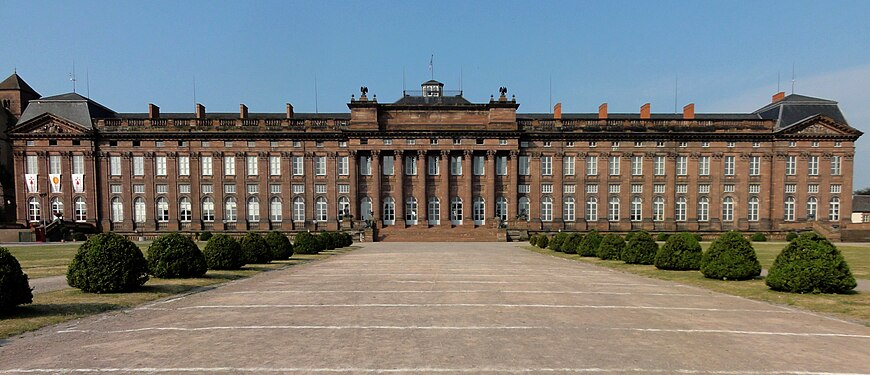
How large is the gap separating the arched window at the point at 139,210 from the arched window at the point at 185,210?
3.96 metres

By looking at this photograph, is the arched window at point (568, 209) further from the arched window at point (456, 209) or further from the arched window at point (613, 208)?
the arched window at point (456, 209)

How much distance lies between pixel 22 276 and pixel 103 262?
2.62 metres

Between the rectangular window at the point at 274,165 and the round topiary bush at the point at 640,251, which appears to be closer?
the round topiary bush at the point at 640,251

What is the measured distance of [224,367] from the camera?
604 centimetres

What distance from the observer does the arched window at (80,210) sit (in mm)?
49625

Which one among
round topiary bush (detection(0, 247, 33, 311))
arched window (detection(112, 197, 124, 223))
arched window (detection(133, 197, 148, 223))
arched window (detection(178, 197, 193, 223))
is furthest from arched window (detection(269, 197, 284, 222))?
round topiary bush (detection(0, 247, 33, 311))

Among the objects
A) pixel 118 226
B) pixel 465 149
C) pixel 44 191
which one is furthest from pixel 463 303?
pixel 44 191

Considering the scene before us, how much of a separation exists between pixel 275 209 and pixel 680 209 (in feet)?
148

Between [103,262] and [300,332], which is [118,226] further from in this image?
[300,332]

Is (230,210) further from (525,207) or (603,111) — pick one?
(603,111)

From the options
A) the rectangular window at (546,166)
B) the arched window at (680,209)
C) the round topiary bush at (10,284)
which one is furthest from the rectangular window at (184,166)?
the arched window at (680,209)

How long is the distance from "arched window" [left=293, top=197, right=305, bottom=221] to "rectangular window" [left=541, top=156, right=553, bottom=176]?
27.1m

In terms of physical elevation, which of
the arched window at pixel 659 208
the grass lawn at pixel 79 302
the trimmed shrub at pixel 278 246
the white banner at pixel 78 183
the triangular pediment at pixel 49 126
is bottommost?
the arched window at pixel 659 208

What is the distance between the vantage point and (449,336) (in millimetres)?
7645
